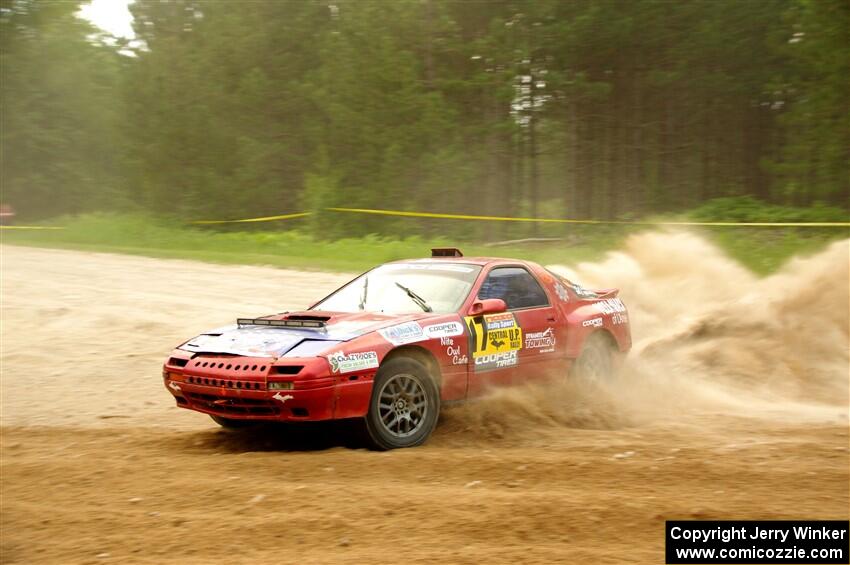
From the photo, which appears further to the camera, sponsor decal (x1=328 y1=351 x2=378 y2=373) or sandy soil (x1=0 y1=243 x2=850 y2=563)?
sponsor decal (x1=328 y1=351 x2=378 y2=373)

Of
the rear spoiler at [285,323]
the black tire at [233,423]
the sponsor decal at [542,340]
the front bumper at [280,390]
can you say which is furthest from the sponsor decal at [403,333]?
the black tire at [233,423]

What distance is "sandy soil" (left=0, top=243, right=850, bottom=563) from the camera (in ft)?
16.4

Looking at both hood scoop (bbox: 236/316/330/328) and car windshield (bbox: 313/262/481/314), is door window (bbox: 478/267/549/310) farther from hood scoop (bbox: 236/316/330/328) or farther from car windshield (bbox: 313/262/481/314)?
hood scoop (bbox: 236/316/330/328)

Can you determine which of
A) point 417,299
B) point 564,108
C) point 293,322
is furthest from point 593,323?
point 564,108

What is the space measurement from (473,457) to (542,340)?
1992 millimetres

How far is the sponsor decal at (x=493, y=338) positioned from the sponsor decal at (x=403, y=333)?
1.87 ft

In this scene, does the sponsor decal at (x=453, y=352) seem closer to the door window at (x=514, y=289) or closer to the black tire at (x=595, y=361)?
the door window at (x=514, y=289)

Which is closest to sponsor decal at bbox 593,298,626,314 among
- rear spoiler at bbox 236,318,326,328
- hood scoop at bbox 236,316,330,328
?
hood scoop at bbox 236,316,330,328

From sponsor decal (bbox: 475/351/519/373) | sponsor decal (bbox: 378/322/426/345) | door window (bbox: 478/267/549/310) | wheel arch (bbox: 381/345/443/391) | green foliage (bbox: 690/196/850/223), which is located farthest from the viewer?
green foliage (bbox: 690/196/850/223)

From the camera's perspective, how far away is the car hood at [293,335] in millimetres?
7066

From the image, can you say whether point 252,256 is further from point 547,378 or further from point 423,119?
point 547,378

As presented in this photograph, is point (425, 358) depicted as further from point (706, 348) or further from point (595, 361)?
point (706, 348)

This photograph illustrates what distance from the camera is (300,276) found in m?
18.5

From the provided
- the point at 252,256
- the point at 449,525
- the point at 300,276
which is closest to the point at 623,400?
the point at 449,525
